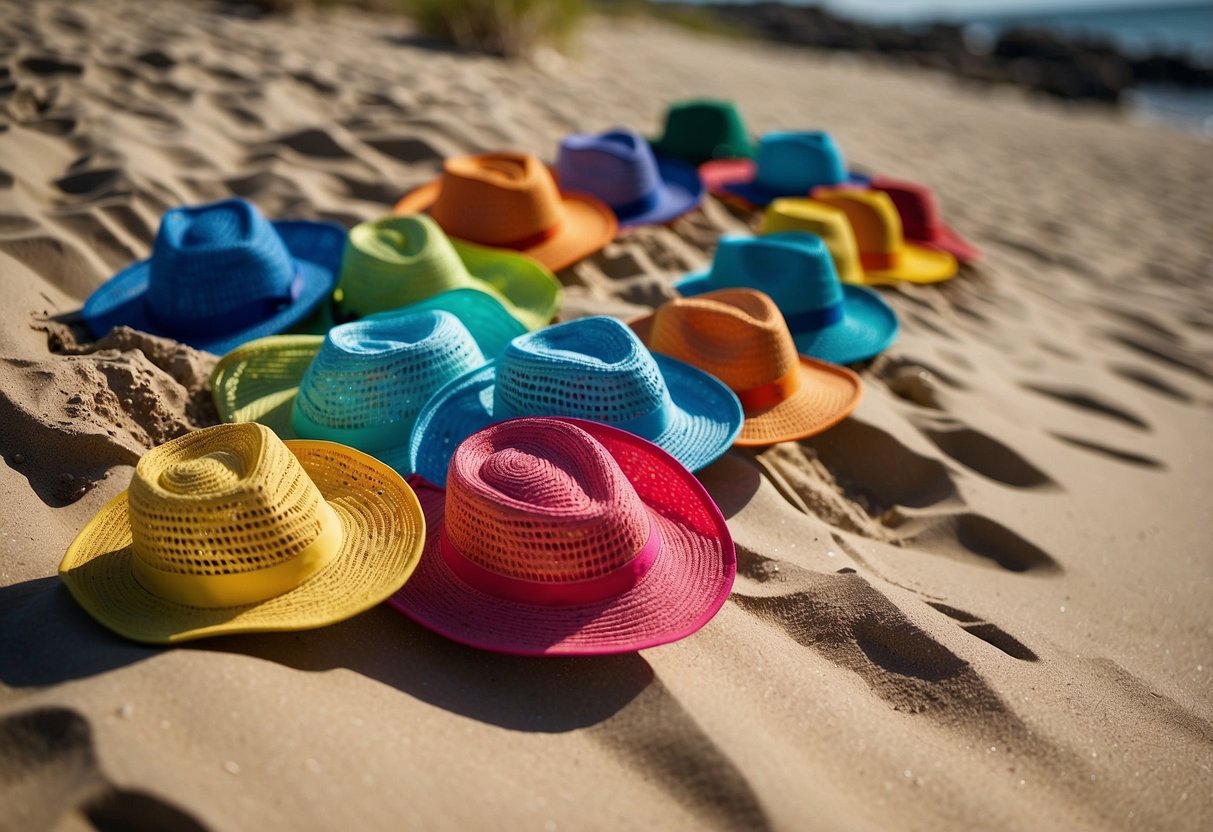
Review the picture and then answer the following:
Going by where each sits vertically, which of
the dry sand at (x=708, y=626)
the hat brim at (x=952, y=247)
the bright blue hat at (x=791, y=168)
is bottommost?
the dry sand at (x=708, y=626)

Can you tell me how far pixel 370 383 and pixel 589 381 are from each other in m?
0.57

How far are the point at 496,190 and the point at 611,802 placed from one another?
2641 millimetres

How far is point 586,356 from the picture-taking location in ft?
7.73

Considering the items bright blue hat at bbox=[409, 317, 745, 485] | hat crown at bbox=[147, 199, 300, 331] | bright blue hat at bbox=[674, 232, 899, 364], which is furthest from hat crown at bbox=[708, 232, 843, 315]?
hat crown at bbox=[147, 199, 300, 331]

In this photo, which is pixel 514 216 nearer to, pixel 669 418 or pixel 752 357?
pixel 752 357

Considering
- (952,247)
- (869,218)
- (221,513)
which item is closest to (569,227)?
(869,218)

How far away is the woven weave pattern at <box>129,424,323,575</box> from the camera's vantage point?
5.59ft

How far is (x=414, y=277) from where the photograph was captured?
9.80ft

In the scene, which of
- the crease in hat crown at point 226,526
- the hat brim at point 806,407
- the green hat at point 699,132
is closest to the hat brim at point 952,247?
the green hat at point 699,132

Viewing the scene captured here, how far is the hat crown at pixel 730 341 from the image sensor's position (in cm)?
275

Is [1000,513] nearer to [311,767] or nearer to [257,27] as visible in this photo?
[311,767]

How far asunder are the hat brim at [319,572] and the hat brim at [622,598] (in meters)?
0.09

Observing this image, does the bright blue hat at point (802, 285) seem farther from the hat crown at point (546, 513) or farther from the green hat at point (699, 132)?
the green hat at point (699, 132)

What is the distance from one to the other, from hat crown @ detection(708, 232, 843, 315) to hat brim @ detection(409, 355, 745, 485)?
0.76 meters
